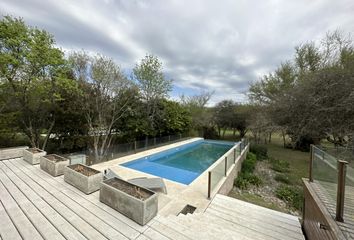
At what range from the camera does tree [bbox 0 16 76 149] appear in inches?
276

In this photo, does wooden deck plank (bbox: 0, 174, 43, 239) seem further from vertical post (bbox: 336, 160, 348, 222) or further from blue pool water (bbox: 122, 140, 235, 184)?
blue pool water (bbox: 122, 140, 235, 184)

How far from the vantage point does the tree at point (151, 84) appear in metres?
12.0

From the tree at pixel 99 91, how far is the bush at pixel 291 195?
8614mm

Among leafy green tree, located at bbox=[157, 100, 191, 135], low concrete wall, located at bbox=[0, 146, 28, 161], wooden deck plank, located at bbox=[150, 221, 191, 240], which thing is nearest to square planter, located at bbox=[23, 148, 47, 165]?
low concrete wall, located at bbox=[0, 146, 28, 161]

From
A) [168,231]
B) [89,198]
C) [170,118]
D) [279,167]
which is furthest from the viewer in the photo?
[170,118]

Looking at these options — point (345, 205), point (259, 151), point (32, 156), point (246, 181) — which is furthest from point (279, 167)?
point (32, 156)

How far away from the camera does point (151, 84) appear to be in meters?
12.5

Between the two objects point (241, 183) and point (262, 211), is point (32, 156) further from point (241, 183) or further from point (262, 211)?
point (241, 183)

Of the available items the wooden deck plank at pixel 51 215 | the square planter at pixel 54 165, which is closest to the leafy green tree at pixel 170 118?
the square planter at pixel 54 165

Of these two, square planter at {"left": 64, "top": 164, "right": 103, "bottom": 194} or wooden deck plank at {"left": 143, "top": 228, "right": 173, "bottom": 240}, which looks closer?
wooden deck plank at {"left": 143, "top": 228, "right": 173, "bottom": 240}

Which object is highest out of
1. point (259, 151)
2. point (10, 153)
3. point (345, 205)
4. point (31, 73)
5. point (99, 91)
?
point (31, 73)

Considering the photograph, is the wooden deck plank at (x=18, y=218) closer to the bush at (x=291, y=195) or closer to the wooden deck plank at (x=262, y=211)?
the wooden deck plank at (x=262, y=211)

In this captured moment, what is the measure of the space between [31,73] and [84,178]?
6.95 metres

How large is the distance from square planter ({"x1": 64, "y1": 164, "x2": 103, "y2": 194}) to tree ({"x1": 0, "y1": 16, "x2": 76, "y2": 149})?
564 centimetres
